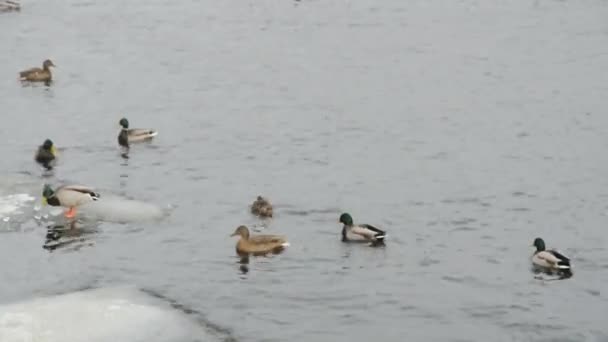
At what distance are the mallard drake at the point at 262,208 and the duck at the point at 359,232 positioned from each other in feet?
6.10

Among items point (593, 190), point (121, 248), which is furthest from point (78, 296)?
point (593, 190)

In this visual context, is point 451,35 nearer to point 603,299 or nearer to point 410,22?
point 410,22

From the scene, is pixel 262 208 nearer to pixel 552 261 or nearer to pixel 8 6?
pixel 552 261

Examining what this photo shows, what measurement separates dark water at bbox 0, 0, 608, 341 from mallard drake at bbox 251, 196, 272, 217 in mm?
218

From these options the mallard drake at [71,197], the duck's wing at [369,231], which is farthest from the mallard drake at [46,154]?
the duck's wing at [369,231]

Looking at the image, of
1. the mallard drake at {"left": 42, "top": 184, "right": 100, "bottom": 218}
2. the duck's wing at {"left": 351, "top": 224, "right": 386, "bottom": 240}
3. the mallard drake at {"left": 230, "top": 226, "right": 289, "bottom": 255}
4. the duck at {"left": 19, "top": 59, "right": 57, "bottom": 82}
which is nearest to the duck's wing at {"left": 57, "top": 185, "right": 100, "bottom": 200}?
the mallard drake at {"left": 42, "top": 184, "right": 100, "bottom": 218}

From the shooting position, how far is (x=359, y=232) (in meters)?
24.0

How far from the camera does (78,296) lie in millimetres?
21062

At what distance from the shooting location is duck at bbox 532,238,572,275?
22500 mm

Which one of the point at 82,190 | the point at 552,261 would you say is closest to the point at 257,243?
the point at 82,190

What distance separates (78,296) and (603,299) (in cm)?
876

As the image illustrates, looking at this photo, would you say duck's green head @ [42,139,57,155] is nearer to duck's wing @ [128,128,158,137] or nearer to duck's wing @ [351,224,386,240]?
duck's wing @ [128,128,158,137]

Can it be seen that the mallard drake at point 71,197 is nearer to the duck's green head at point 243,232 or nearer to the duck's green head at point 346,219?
the duck's green head at point 243,232

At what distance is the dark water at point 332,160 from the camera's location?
2164 cm
